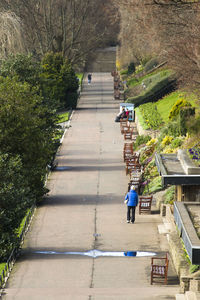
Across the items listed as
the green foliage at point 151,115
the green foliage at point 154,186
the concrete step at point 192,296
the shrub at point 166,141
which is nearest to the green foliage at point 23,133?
the green foliage at point 154,186

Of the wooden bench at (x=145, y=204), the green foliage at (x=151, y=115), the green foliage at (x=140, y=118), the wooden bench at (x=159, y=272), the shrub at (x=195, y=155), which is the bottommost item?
the green foliage at (x=140, y=118)

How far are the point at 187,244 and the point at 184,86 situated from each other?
72.7ft

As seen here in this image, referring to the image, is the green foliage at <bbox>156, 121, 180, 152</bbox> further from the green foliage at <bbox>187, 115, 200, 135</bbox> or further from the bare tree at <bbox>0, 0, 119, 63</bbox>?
the bare tree at <bbox>0, 0, 119, 63</bbox>

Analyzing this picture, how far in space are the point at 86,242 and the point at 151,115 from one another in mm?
26344

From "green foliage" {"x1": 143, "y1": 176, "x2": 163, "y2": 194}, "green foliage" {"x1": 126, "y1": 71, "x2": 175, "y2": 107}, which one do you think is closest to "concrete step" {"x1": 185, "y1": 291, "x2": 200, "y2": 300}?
"green foliage" {"x1": 143, "y1": 176, "x2": 163, "y2": 194}

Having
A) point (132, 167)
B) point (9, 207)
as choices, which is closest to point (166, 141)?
point (132, 167)

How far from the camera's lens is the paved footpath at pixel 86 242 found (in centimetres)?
1576

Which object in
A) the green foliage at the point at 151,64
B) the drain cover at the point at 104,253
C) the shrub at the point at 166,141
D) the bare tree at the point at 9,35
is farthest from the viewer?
the green foliage at the point at 151,64

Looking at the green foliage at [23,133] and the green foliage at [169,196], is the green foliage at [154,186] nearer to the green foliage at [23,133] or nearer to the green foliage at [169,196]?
the green foliage at [169,196]

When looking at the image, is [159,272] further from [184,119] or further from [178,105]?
[178,105]

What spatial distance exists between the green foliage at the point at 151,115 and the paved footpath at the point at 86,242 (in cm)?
571

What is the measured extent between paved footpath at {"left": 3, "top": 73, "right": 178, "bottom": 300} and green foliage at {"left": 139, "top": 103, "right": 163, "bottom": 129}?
18.7 ft

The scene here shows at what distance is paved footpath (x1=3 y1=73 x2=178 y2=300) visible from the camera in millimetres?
15758

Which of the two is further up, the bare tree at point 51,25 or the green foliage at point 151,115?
the bare tree at point 51,25
